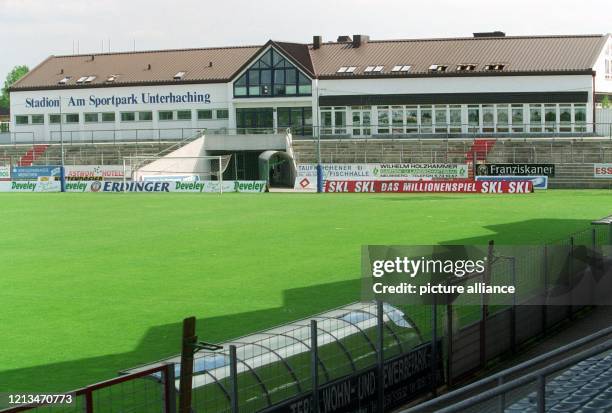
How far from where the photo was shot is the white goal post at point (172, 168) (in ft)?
229

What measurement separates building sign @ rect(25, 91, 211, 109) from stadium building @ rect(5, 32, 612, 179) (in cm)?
9

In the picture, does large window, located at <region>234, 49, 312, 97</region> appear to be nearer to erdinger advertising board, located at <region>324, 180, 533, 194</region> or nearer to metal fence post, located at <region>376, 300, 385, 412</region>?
erdinger advertising board, located at <region>324, 180, 533, 194</region>

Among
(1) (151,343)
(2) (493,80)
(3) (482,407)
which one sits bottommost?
(1) (151,343)

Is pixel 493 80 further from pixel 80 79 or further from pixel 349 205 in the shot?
pixel 80 79

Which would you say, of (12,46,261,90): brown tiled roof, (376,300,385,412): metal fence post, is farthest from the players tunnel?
(376,300,385,412): metal fence post

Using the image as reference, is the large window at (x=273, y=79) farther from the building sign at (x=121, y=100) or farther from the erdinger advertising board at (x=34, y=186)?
the erdinger advertising board at (x=34, y=186)

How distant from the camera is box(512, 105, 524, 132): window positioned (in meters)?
75.3

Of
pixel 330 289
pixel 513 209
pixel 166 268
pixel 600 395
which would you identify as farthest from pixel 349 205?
pixel 600 395

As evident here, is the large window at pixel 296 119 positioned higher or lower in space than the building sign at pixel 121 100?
lower

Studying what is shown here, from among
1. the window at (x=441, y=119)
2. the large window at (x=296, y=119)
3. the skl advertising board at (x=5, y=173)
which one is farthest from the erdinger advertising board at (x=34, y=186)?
the window at (x=441, y=119)

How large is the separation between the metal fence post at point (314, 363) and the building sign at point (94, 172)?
60.3 m

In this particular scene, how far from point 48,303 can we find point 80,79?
6897 cm

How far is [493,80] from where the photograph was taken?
76.0 m

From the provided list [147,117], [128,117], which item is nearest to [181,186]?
[147,117]
